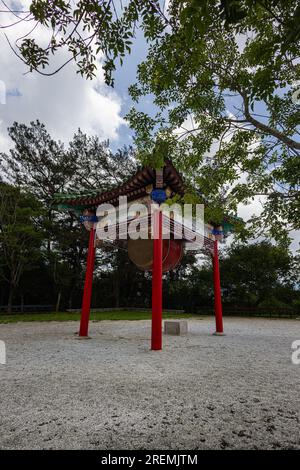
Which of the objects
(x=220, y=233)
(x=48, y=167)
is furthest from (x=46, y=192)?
(x=220, y=233)

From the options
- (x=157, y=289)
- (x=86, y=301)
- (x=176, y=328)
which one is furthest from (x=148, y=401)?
(x=176, y=328)

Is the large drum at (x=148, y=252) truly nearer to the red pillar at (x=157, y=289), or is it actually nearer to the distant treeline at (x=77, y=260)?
the red pillar at (x=157, y=289)

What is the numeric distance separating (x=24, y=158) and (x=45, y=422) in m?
28.7

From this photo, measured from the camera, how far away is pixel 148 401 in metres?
3.61

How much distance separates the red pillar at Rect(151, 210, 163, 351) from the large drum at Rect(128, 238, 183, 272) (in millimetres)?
1378

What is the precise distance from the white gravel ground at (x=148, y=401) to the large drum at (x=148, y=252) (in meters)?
3.58

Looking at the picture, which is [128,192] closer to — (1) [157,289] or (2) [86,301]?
(1) [157,289]

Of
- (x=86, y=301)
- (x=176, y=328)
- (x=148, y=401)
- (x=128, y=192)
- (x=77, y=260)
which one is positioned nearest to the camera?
(x=148, y=401)

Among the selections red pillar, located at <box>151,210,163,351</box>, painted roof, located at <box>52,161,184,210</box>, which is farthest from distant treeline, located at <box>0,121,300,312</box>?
red pillar, located at <box>151,210,163,351</box>

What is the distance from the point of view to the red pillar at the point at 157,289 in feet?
24.3

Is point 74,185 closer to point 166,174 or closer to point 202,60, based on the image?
point 166,174

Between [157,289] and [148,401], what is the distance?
4161mm

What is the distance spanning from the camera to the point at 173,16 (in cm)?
371

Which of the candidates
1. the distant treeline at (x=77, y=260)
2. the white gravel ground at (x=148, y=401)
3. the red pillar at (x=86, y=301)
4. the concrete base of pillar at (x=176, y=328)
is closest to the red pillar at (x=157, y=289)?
the white gravel ground at (x=148, y=401)
